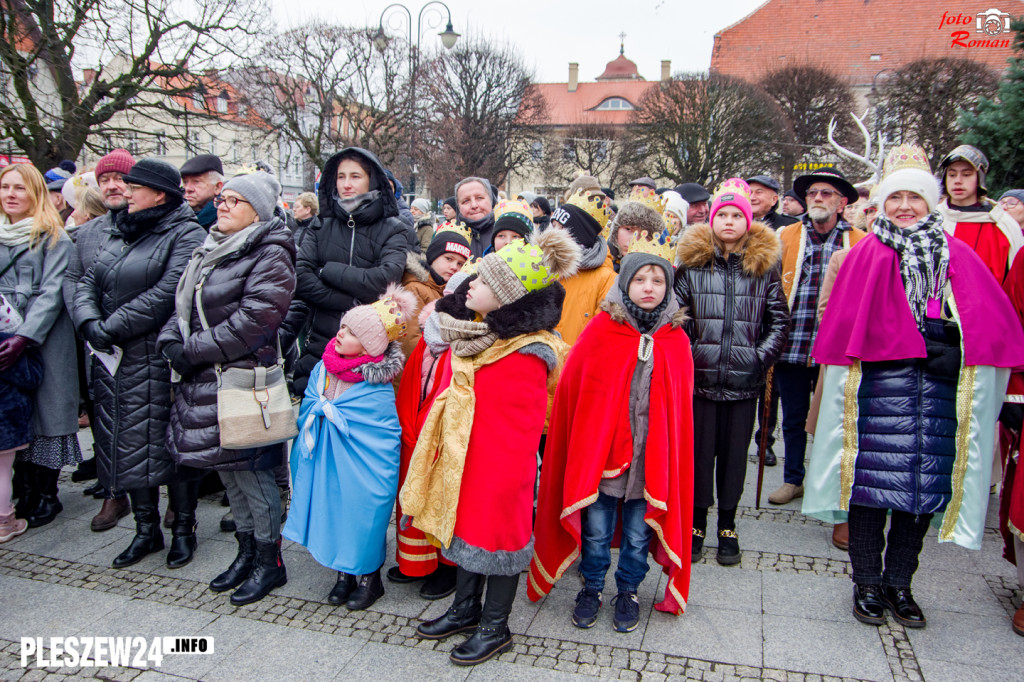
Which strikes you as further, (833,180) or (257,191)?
(833,180)

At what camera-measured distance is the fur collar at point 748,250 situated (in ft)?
12.2

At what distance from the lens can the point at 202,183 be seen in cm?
457

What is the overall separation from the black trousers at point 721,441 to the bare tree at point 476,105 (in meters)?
23.8

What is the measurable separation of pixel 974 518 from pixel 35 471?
5660 millimetres

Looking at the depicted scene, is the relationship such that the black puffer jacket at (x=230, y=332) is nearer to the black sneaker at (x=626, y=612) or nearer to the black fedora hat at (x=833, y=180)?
the black sneaker at (x=626, y=612)

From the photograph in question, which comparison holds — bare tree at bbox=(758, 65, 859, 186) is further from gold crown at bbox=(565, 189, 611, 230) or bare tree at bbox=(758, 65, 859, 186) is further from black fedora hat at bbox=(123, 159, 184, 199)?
black fedora hat at bbox=(123, 159, 184, 199)

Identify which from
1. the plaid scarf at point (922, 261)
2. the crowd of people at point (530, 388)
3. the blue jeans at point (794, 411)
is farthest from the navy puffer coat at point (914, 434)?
the blue jeans at point (794, 411)

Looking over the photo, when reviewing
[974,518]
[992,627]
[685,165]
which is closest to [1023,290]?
[974,518]

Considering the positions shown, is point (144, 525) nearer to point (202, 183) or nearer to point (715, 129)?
point (202, 183)

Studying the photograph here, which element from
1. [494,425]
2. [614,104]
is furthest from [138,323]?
[614,104]

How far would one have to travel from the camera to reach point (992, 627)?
10.8 ft

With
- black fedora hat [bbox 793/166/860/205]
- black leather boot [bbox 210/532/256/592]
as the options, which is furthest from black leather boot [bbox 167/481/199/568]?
black fedora hat [bbox 793/166/860/205]

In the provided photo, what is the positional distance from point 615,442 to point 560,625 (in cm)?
95

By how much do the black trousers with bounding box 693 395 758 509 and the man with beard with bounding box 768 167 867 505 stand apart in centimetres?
117
